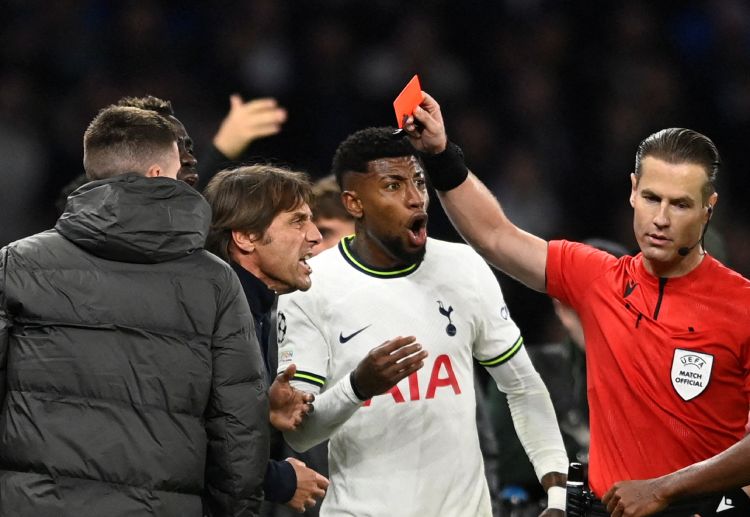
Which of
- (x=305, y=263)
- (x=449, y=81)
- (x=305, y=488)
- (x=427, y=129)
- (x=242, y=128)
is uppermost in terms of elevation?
(x=449, y=81)

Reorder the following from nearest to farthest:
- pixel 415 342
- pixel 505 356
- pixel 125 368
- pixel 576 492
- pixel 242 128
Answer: pixel 125 368, pixel 576 492, pixel 415 342, pixel 505 356, pixel 242 128

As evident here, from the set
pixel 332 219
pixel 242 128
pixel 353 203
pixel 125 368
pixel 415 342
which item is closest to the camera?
pixel 125 368

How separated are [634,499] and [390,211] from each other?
1.27m

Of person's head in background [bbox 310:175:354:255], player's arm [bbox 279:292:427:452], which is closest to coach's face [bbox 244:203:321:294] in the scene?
player's arm [bbox 279:292:427:452]

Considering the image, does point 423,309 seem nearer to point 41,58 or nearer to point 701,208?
point 701,208

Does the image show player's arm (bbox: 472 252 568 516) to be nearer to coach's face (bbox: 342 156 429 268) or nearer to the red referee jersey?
coach's face (bbox: 342 156 429 268)

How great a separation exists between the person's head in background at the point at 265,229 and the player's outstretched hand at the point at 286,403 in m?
0.43

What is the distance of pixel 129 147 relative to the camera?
2.92 meters

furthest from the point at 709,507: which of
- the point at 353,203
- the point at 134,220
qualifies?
the point at 134,220

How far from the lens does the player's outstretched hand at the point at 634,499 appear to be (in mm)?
2951

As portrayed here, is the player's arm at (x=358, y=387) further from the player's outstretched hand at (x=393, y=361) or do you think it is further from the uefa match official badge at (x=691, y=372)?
the uefa match official badge at (x=691, y=372)

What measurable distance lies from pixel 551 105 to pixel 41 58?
321 centimetres

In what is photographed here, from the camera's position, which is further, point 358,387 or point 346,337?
point 346,337

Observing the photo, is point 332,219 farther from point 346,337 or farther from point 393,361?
point 393,361
